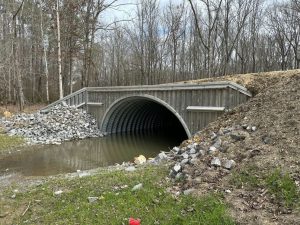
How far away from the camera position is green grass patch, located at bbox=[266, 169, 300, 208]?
19.9ft

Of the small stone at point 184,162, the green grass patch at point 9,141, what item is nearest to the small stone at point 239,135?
the small stone at point 184,162

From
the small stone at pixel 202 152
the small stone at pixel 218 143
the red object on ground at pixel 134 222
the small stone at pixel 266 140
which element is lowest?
the red object on ground at pixel 134 222

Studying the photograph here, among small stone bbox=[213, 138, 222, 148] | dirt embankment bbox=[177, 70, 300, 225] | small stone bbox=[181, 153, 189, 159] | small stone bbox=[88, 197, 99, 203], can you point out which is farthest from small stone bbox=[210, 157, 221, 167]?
small stone bbox=[88, 197, 99, 203]

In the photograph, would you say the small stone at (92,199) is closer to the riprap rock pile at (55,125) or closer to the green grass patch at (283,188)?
the green grass patch at (283,188)

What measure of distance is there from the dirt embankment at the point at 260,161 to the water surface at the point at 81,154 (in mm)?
5486

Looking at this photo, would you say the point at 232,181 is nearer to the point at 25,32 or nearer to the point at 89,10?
the point at 89,10

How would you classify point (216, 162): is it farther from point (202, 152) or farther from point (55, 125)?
point (55, 125)

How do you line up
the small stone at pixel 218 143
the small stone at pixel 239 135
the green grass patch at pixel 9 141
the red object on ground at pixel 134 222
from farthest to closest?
the green grass patch at pixel 9 141
the small stone at pixel 239 135
the small stone at pixel 218 143
the red object on ground at pixel 134 222

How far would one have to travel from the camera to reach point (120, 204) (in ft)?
22.4

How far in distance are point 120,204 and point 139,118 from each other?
58.9 feet

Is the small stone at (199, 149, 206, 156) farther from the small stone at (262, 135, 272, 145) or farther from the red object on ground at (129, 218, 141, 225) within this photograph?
the red object on ground at (129, 218, 141, 225)

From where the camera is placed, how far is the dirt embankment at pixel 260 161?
6023 millimetres

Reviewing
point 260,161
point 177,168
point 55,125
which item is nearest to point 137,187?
point 177,168

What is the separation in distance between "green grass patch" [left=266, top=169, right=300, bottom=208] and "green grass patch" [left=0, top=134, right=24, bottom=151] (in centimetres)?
1312
